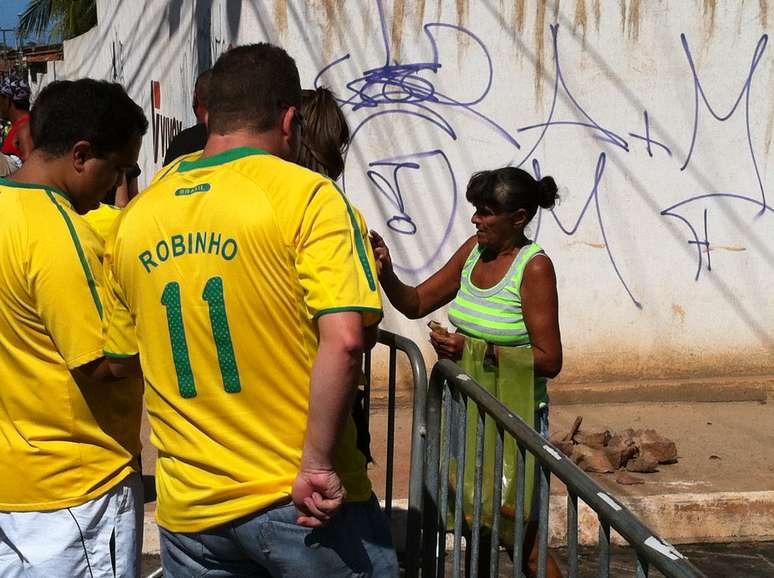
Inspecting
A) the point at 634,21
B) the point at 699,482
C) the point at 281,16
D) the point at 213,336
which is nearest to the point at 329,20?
the point at 281,16

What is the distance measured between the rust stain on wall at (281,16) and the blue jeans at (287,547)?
4707mm

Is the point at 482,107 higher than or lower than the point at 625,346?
higher

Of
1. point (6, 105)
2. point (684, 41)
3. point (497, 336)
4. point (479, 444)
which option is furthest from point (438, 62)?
point (479, 444)

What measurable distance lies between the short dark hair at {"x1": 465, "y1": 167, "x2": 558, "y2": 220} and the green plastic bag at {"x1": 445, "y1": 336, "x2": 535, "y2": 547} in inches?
19.2

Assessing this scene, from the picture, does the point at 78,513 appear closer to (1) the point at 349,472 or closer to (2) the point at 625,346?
(1) the point at 349,472

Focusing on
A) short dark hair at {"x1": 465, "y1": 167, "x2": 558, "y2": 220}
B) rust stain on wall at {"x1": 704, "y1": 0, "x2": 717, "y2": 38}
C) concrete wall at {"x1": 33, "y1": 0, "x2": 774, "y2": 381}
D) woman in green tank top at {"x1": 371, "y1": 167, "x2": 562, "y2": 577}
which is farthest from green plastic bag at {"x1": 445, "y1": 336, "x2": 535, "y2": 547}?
rust stain on wall at {"x1": 704, "y1": 0, "x2": 717, "y2": 38}

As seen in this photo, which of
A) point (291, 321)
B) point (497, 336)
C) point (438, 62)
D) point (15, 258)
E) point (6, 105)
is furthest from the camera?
point (6, 105)

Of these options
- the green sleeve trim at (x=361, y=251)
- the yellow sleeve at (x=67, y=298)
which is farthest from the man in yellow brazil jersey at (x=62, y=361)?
the green sleeve trim at (x=361, y=251)

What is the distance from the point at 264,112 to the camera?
93.5 inches

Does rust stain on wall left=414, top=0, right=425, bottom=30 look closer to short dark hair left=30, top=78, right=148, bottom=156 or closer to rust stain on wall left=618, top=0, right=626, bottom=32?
rust stain on wall left=618, top=0, right=626, bottom=32

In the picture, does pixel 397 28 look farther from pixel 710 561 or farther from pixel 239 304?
pixel 239 304

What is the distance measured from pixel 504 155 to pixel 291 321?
4.85m

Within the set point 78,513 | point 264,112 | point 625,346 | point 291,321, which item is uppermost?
point 264,112

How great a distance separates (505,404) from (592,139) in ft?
12.5
